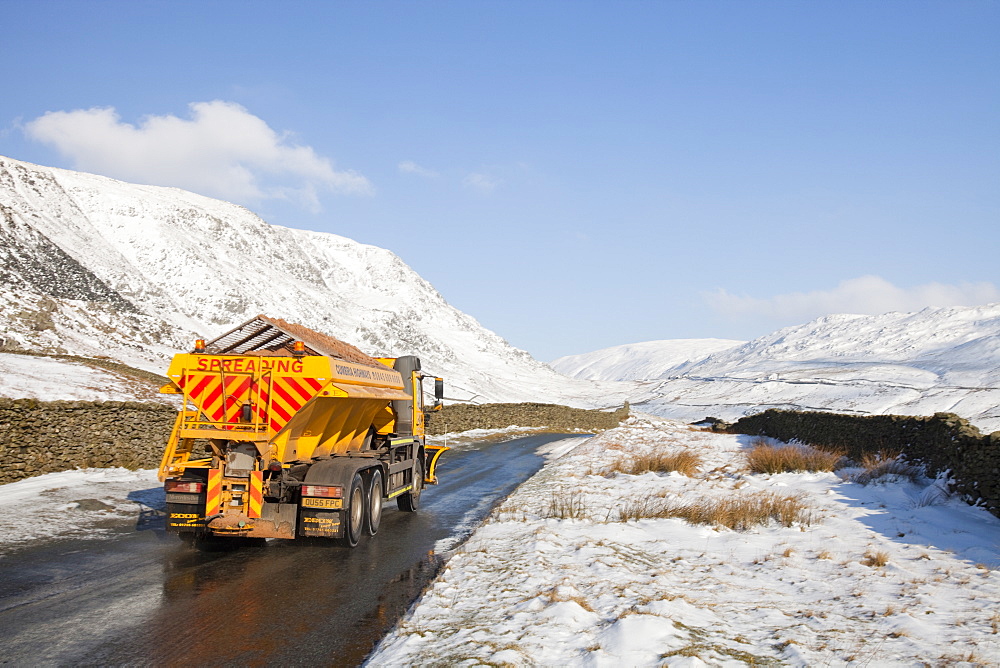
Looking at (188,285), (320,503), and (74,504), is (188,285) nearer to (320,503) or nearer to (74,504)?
(74,504)

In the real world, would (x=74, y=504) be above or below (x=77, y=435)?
below

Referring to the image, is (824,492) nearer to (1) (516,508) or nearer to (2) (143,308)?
(1) (516,508)

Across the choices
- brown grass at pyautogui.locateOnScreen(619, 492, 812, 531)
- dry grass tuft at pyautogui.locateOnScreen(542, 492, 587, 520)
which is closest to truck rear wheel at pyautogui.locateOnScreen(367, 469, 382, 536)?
dry grass tuft at pyautogui.locateOnScreen(542, 492, 587, 520)

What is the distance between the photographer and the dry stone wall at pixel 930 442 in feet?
35.4

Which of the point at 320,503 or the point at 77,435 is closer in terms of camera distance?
the point at 320,503

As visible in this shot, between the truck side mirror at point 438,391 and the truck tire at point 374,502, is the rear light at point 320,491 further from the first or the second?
the truck side mirror at point 438,391

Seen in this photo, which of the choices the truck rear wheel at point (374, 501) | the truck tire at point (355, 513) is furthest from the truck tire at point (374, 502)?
the truck tire at point (355, 513)

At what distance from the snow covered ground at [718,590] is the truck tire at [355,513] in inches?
75.1

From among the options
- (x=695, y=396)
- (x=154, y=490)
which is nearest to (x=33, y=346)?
(x=154, y=490)

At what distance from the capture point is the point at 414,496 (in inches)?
535

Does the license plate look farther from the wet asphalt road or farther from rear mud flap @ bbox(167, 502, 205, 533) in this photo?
rear mud flap @ bbox(167, 502, 205, 533)

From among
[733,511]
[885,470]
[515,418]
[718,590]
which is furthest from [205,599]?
[515,418]

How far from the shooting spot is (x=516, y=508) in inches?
489

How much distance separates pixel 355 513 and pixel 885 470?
36.0 feet
